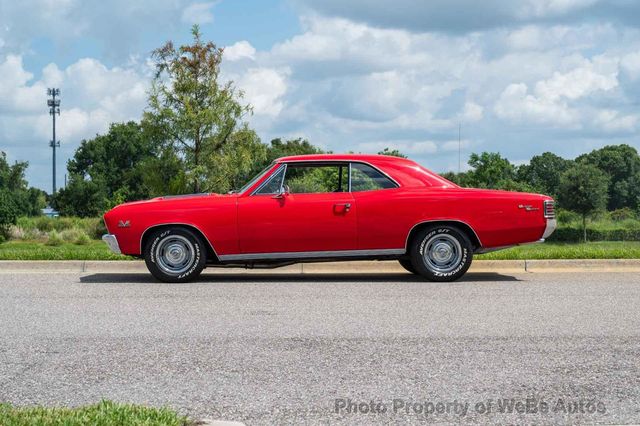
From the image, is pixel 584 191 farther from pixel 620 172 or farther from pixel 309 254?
Answer: pixel 309 254

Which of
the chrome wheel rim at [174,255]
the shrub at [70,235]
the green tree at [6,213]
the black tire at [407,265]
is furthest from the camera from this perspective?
the green tree at [6,213]

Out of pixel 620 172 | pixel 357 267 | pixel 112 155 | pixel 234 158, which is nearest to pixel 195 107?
pixel 234 158

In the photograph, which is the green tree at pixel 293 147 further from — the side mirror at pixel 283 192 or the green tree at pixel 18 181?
the side mirror at pixel 283 192

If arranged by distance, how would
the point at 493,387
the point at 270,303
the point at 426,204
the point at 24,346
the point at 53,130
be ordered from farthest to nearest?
the point at 53,130 → the point at 426,204 → the point at 270,303 → the point at 24,346 → the point at 493,387

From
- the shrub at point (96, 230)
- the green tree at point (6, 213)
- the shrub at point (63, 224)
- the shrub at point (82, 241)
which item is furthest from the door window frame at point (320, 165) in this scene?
the shrub at point (63, 224)

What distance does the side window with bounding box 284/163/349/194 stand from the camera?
11453 mm

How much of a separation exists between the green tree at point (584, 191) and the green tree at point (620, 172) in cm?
3320

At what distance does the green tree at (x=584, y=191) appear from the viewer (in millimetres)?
82562

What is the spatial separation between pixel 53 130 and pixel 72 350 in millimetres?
82206

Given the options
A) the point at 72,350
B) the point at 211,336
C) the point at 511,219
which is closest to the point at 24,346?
the point at 72,350

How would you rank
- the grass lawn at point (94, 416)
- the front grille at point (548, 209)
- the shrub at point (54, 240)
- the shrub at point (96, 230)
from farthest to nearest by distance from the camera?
the shrub at point (96, 230)
the shrub at point (54, 240)
the front grille at point (548, 209)
the grass lawn at point (94, 416)

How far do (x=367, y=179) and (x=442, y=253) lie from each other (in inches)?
57.1

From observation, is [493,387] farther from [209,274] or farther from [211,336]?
[209,274]

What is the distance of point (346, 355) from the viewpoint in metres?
6.23
